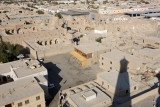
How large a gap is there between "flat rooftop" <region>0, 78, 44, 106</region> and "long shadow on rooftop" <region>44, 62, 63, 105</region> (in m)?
3.13

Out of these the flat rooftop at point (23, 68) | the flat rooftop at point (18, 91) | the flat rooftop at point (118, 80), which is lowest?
the flat rooftop at point (118, 80)

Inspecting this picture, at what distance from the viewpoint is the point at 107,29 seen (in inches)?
1729

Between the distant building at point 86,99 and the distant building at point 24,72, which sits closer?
the distant building at point 86,99

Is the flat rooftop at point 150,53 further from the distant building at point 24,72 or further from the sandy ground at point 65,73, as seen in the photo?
the distant building at point 24,72

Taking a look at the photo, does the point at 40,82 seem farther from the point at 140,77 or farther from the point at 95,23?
the point at 95,23

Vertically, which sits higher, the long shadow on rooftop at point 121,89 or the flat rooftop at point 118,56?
the flat rooftop at point 118,56

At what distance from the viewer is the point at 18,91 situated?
1634 cm

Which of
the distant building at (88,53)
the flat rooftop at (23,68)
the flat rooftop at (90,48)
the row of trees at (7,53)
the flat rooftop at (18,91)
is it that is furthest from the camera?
the flat rooftop at (90,48)

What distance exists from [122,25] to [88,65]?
24.6m

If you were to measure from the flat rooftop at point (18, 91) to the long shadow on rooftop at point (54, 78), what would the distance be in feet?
10.3

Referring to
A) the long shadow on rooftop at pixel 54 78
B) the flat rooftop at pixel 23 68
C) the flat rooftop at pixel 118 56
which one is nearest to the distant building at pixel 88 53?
the flat rooftop at pixel 118 56

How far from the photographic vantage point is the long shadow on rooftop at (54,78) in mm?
20638

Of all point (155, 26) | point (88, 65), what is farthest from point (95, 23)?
point (88, 65)

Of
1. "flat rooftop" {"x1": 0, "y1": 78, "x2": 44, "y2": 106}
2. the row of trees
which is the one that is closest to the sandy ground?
"flat rooftop" {"x1": 0, "y1": 78, "x2": 44, "y2": 106}
